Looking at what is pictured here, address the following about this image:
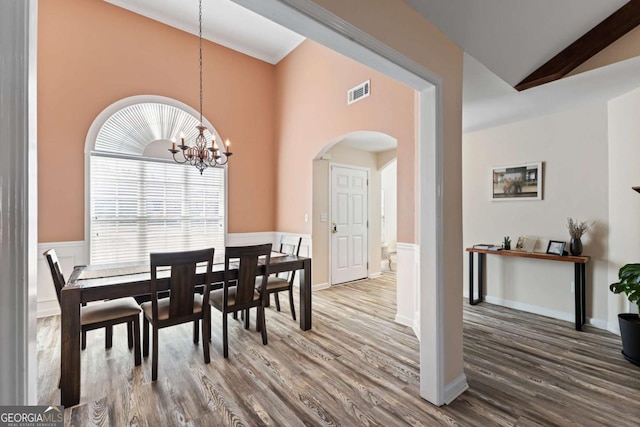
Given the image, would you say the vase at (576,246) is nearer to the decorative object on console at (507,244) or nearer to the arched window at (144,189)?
the decorative object on console at (507,244)

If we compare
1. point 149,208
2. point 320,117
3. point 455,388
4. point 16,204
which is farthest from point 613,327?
point 149,208

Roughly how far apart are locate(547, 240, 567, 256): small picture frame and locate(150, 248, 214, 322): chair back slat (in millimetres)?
3883

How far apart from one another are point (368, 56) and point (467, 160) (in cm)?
336

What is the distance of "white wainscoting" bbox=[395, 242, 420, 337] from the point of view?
3150mm

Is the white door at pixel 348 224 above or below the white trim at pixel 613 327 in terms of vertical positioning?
above

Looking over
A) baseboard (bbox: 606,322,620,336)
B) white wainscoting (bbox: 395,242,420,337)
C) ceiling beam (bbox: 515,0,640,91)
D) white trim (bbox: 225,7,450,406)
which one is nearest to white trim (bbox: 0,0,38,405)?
white trim (bbox: 225,7,450,406)

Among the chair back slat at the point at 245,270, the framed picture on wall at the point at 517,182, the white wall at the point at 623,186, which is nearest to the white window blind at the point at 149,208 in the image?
the chair back slat at the point at 245,270

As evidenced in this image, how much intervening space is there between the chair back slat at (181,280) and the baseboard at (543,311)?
12.6 ft

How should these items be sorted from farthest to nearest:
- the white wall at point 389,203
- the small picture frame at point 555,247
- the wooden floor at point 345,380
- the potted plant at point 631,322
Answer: the white wall at point 389,203 → the small picture frame at point 555,247 → the potted plant at point 631,322 → the wooden floor at point 345,380

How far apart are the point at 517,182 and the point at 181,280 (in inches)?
165

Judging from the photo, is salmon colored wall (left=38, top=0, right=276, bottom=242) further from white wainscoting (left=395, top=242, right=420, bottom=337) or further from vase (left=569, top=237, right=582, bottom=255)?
vase (left=569, top=237, right=582, bottom=255)

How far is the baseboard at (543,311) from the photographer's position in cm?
312

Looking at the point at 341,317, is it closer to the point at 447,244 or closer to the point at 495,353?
the point at 495,353

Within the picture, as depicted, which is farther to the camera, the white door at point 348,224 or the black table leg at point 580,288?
the white door at point 348,224
